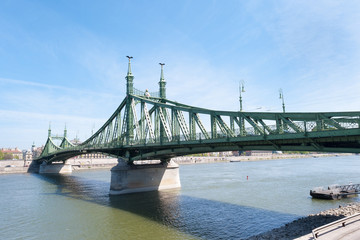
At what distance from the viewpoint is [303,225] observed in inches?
913

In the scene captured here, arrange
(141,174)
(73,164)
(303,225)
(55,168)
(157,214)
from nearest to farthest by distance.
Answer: (303,225) → (157,214) → (141,174) → (55,168) → (73,164)

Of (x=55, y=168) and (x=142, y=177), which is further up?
(x=142, y=177)

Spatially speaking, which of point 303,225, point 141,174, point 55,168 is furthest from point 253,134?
point 55,168

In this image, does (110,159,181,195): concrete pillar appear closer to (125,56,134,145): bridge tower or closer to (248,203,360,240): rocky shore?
(125,56,134,145): bridge tower

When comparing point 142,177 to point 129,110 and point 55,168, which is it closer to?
point 129,110

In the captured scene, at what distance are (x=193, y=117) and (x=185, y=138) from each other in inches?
115

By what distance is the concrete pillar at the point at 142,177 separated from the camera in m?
46.8

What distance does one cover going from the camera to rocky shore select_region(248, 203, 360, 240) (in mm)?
20359

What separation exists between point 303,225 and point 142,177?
30882 millimetres

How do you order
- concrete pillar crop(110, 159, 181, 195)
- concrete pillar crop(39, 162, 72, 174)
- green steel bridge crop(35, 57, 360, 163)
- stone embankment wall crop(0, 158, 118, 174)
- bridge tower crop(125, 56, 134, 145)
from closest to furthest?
green steel bridge crop(35, 57, 360, 163) → concrete pillar crop(110, 159, 181, 195) → bridge tower crop(125, 56, 134, 145) → concrete pillar crop(39, 162, 72, 174) → stone embankment wall crop(0, 158, 118, 174)

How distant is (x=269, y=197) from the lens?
40.0 m

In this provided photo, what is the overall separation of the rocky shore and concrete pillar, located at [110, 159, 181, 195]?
96.1 feet

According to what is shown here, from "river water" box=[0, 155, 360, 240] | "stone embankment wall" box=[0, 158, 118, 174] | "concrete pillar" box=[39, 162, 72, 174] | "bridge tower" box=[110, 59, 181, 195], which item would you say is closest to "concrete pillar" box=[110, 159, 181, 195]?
"bridge tower" box=[110, 59, 181, 195]

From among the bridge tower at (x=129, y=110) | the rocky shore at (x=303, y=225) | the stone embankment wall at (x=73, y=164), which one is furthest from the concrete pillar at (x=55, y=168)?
the rocky shore at (x=303, y=225)
